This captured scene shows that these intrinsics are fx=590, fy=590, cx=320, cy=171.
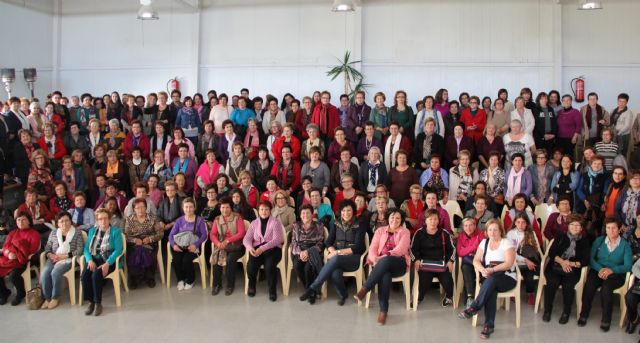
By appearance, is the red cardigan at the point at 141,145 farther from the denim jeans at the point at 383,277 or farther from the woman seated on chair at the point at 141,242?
the denim jeans at the point at 383,277

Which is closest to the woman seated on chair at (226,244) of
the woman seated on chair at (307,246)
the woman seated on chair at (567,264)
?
the woman seated on chair at (307,246)

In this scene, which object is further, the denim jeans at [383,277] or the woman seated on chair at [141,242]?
the woman seated on chair at [141,242]

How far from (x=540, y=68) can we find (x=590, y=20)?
122cm

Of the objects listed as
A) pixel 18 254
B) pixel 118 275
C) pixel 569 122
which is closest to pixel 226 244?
pixel 118 275

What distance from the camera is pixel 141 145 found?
8000mm

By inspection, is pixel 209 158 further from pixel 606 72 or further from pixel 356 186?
pixel 606 72

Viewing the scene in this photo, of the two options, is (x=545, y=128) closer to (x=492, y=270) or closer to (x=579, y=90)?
(x=579, y=90)

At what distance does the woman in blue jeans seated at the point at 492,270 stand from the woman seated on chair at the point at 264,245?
73.3 inches

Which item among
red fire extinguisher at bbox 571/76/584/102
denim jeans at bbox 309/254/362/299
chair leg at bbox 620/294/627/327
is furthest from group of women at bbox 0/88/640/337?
red fire extinguisher at bbox 571/76/584/102

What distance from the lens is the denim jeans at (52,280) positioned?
5547 millimetres

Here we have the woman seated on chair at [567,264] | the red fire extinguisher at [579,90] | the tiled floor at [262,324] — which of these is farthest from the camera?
the red fire extinguisher at [579,90]

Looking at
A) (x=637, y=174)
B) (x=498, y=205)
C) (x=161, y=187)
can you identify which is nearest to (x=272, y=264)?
(x=161, y=187)

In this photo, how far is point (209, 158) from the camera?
7.25 m

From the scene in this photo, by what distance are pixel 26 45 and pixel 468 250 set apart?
391 inches
